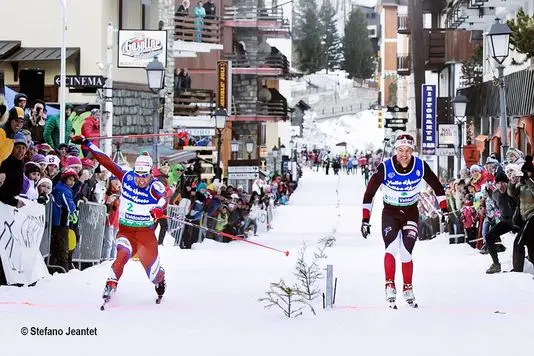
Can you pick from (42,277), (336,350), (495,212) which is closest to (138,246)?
(42,277)

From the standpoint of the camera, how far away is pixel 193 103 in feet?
182

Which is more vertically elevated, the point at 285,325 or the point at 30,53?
the point at 30,53

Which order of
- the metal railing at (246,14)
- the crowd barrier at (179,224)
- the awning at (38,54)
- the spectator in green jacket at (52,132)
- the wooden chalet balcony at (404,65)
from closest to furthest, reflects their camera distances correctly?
the spectator in green jacket at (52,132) < the crowd barrier at (179,224) < the awning at (38,54) < the metal railing at (246,14) < the wooden chalet balcony at (404,65)

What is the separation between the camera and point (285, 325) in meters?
10.6

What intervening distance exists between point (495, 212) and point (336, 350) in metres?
9.77

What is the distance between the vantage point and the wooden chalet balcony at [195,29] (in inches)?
2233

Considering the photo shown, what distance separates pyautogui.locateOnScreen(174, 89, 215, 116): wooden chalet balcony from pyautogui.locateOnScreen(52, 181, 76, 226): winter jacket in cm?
3879

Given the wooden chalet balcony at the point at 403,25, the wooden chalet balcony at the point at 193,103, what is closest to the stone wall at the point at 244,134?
the wooden chalet balcony at the point at 403,25

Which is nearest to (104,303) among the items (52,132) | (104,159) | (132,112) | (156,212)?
(156,212)

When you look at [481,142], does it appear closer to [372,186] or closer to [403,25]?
[372,186]

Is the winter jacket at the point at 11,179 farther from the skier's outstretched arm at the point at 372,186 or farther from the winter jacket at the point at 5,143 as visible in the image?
the skier's outstretched arm at the point at 372,186

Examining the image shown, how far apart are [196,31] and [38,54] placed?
27667mm

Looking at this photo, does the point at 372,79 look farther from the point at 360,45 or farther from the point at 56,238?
the point at 56,238

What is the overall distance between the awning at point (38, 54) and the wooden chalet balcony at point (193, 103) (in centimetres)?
2342
